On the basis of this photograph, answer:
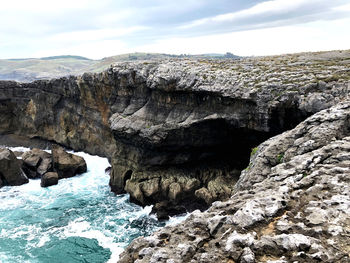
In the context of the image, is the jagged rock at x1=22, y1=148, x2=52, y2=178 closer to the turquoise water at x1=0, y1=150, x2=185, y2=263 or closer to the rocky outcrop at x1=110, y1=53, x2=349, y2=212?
the turquoise water at x1=0, y1=150, x2=185, y2=263

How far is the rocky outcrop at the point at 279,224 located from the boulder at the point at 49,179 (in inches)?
1660

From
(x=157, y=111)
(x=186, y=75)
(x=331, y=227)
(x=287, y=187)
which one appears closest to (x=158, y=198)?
(x=157, y=111)

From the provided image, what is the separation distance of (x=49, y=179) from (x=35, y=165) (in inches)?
234

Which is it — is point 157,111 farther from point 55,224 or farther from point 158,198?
point 55,224

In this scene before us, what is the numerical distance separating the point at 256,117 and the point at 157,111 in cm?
1523

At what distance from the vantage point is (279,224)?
28.3 ft

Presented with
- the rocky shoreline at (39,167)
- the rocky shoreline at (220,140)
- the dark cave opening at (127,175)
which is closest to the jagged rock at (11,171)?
the rocky shoreline at (39,167)

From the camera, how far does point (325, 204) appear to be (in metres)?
9.06

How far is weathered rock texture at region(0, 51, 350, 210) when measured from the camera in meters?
28.5

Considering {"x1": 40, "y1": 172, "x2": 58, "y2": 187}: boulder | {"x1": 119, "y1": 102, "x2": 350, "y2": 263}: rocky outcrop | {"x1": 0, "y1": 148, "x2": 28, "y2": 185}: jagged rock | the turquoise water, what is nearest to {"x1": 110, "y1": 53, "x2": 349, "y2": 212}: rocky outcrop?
the turquoise water

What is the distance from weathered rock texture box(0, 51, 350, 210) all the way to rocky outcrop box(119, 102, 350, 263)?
15466 millimetres

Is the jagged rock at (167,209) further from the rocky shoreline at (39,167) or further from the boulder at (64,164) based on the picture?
the rocky shoreline at (39,167)

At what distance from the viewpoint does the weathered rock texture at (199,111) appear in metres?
28.5

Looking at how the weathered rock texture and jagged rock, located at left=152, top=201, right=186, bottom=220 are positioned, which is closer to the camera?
the weathered rock texture
